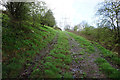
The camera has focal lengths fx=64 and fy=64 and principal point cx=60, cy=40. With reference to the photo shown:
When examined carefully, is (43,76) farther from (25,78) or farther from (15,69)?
(15,69)

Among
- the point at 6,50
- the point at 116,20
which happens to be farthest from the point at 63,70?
the point at 116,20

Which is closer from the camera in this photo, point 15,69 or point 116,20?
point 15,69

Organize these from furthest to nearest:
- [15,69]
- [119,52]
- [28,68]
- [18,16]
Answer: [18,16]
[119,52]
[28,68]
[15,69]

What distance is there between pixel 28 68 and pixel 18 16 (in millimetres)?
6189

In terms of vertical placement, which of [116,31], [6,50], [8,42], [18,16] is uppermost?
[18,16]

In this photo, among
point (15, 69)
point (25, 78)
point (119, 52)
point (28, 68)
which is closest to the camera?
point (25, 78)

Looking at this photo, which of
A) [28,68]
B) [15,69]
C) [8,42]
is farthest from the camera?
[8,42]

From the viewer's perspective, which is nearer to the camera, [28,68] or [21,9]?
[28,68]

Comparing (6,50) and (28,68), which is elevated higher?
(6,50)

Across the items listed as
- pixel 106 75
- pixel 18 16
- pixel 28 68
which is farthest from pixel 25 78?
pixel 18 16

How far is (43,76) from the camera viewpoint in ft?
12.3

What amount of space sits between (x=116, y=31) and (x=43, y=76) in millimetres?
8007

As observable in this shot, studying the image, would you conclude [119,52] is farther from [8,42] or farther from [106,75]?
[8,42]

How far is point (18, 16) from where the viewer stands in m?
7.45
